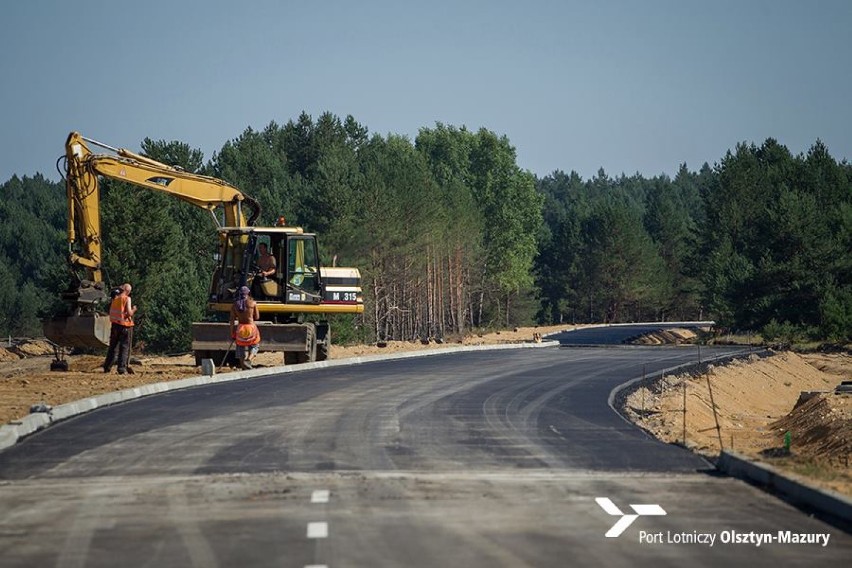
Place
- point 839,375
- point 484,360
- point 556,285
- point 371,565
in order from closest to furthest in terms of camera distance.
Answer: point 371,565, point 484,360, point 839,375, point 556,285

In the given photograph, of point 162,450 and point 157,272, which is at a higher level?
point 157,272

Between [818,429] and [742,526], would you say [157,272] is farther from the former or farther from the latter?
[742,526]

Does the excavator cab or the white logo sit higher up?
the excavator cab

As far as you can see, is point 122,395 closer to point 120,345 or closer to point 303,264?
point 120,345

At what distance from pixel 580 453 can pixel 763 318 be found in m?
59.8

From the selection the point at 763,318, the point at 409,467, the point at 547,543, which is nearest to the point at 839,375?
the point at 763,318

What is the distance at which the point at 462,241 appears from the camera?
117m

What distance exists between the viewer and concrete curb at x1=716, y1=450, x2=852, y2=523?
11391 mm

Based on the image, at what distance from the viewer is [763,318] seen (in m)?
73.3

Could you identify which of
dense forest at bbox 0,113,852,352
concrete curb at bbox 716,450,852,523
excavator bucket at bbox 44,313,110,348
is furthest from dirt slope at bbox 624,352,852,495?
dense forest at bbox 0,113,852,352

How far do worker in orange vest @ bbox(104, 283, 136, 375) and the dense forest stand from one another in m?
33.8

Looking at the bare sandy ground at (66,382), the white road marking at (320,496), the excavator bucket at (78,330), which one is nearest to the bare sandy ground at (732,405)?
the bare sandy ground at (66,382)

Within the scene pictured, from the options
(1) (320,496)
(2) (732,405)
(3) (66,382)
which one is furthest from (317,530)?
(2) (732,405)

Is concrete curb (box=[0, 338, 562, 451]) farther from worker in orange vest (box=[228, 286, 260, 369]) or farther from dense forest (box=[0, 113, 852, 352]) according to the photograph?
dense forest (box=[0, 113, 852, 352])
